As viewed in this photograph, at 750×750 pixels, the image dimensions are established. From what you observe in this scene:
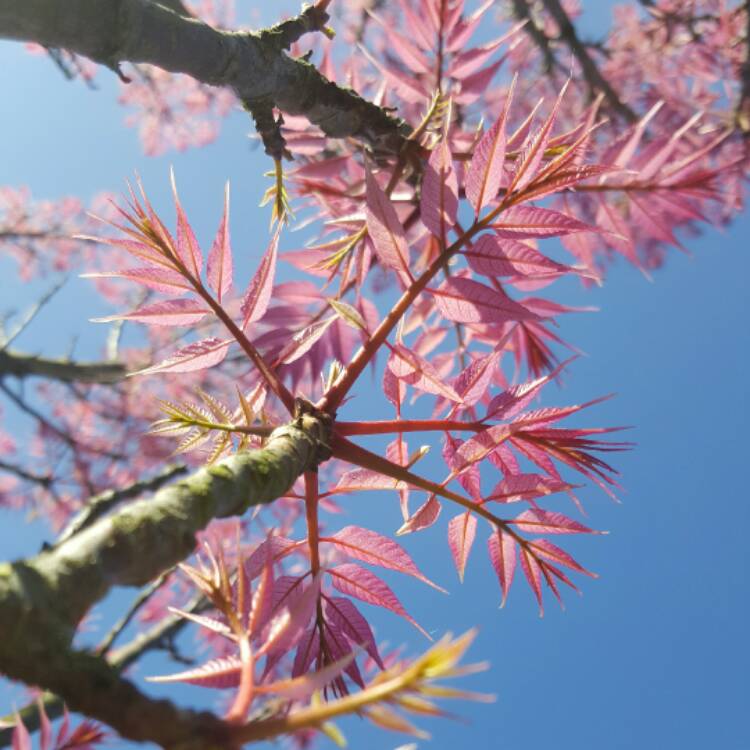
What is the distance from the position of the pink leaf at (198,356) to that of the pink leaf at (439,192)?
1.00 feet

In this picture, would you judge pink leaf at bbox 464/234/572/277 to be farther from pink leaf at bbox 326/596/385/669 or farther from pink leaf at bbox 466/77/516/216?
pink leaf at bbox 326/596/385/669

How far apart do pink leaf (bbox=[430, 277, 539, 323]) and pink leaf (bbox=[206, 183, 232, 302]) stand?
26 centimetres

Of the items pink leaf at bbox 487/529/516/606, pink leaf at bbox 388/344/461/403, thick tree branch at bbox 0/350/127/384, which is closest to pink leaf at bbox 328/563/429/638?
pink leaf at bbox 487/529/516/606

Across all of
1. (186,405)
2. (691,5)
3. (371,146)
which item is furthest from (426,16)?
(691,5)

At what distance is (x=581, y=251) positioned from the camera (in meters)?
1.29

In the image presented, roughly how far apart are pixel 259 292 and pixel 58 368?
2139 millimetres

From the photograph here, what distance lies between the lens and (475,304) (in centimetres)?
77

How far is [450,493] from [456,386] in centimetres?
14

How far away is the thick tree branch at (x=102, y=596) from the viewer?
0.34 meters

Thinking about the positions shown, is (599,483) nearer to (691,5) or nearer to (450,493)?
(450,493)

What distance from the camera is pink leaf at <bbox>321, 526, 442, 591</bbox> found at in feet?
2.60

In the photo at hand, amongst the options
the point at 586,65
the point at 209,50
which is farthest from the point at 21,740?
the point at 586,65

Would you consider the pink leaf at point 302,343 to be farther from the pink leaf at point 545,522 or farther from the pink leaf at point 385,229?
the pink leaf at point 545,522

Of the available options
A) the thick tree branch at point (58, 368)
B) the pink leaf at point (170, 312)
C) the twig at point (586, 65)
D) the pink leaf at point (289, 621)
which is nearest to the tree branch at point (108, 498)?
the thick tree branch at point (58, 368)
